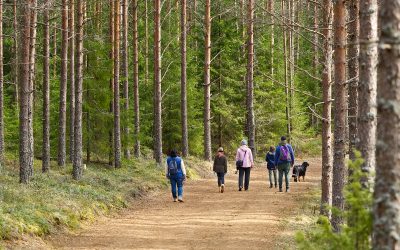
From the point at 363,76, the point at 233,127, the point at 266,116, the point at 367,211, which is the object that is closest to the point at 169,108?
the point at 233,127

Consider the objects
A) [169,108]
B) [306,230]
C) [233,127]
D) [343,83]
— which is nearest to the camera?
[343,83]

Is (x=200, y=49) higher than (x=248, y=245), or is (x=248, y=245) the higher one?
(x=200, y=49)

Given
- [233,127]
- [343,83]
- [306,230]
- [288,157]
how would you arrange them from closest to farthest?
[343,83], [306,230], [288,157], [233,127]

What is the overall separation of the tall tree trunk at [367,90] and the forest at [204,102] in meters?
0.02

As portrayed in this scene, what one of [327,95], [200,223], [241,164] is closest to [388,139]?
[327,95]

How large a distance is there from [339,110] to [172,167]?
7.78 meters

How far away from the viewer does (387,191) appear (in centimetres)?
526

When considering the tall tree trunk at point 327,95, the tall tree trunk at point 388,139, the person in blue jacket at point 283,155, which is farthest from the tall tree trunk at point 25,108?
the tall tree trunk at point 388,139

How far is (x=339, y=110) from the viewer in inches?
464

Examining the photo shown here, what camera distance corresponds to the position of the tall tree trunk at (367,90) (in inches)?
319

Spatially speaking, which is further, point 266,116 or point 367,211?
point 266,116

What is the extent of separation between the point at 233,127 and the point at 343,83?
984 inches

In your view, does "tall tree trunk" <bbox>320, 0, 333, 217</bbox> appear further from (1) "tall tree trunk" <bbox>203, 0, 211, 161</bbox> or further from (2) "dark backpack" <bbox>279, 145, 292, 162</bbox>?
(1) "tall tree trunk" <bbox>203, 0, 211, 161</bbox>

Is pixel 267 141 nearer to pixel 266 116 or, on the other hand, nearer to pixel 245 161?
pixel 266 116
